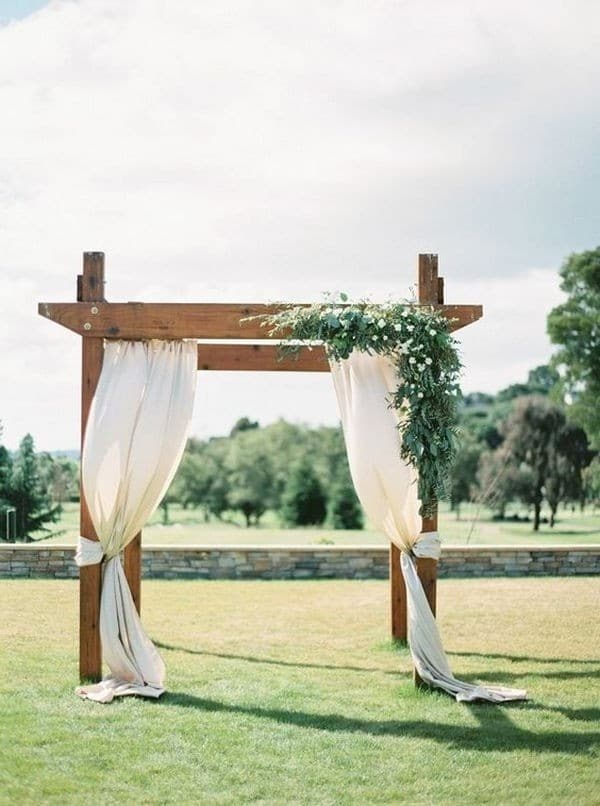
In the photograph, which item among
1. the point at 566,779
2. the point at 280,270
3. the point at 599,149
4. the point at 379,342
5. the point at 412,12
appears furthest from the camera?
the point at 280,270

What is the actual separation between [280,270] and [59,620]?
11.5 meters

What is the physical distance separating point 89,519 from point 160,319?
1.50 meters

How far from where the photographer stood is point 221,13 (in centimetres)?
1049

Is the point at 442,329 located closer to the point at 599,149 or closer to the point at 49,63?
the point at 49,63

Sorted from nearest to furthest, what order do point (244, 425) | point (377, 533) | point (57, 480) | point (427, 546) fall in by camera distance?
point (427, 546)
point (57, 480)
point (377, 533)
point (244, 425)

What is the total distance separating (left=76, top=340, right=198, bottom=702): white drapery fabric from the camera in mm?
6504

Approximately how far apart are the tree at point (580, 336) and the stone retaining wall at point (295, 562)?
29.7 ft

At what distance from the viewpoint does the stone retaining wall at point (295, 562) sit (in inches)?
492

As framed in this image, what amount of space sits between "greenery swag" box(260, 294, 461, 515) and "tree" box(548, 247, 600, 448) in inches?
626

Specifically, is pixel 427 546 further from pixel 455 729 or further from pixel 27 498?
pixel 27 498

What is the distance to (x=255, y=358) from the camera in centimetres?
809

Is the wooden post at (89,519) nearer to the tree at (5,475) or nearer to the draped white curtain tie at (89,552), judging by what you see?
the draped white curtain tie at (89,552)

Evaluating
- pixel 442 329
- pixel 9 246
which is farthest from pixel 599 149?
pixel 442 329

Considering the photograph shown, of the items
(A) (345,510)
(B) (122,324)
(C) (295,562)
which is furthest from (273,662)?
(A) (345,510)
